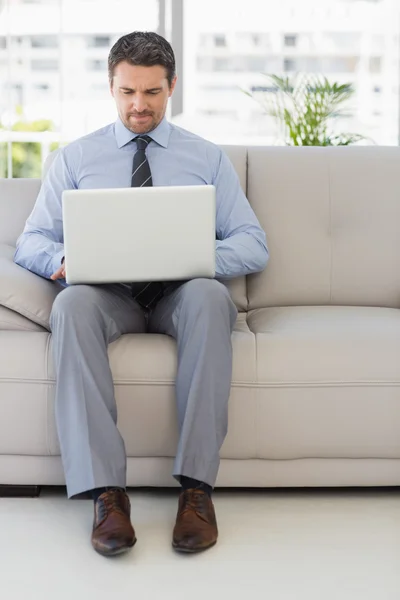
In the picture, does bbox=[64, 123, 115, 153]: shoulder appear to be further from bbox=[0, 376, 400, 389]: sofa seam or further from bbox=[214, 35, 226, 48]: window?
bbox=[214, 35, 226, 48]: window

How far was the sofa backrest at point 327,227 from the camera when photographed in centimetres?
256

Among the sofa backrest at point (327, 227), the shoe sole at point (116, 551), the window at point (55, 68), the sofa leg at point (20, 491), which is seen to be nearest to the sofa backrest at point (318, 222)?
the sofa backrest at point (327, 227)

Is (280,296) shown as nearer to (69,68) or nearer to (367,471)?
(367,471)

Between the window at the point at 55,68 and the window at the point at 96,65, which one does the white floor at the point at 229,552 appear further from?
the window at the point at 96,65

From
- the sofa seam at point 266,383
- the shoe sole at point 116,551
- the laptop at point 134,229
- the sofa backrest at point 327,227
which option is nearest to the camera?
the shoe sole at point 116,551

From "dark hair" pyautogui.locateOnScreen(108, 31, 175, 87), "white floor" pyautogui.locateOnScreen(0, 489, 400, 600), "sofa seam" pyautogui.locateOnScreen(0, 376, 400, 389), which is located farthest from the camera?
"dark hair" pyautogui.locateOnScreen(108, 31, 175, 87)

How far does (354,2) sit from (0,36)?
2.23m

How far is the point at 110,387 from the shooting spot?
1.88 metres

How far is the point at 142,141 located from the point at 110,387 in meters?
0.79

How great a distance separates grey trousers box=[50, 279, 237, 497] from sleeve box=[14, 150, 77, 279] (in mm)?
235

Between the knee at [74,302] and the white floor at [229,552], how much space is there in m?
0.47

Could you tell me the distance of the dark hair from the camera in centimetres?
225

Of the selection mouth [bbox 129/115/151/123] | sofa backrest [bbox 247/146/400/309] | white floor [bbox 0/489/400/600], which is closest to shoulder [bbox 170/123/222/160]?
mouth [bbox 129/115/151/123]

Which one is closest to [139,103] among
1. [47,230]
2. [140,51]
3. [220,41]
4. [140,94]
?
[140,94]
